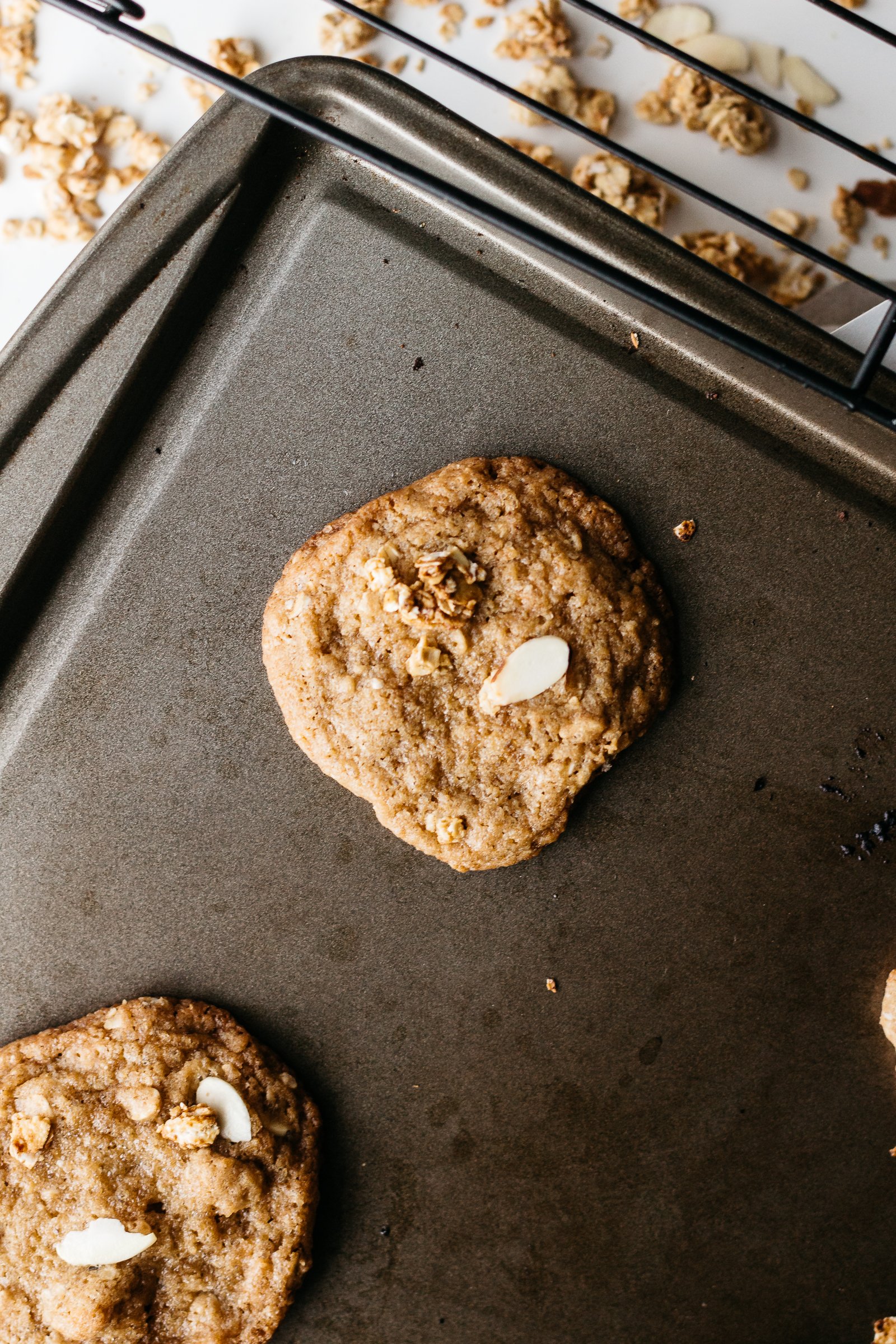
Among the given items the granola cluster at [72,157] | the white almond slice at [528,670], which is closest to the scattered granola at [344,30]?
the granola cluster at [72,157]

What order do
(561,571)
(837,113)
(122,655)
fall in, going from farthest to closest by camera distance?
1. (837,113)
2. (122,655)
3. (561,571)

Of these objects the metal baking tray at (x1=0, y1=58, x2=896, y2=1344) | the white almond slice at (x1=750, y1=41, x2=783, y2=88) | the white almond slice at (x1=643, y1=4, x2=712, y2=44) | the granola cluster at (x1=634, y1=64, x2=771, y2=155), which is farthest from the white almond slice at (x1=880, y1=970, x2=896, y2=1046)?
the white almond slice at (x1=643, y1=4, x2=712, y2=44)

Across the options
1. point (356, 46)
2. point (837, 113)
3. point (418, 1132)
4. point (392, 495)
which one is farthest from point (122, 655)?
point (837, 113)

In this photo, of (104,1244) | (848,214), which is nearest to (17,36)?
(848,214)

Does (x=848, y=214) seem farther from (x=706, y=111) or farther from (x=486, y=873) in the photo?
(x=486, y=873)

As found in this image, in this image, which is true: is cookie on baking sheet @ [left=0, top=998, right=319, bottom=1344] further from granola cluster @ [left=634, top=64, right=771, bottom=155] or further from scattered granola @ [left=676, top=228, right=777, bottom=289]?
granola cluster @ [left=634, top=64, right=771, bottom=155]

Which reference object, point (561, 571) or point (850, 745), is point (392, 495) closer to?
point (561, 571)

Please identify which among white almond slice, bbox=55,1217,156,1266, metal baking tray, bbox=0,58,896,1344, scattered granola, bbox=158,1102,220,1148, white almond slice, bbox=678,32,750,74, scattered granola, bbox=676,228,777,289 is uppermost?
white almond slice, bbox=678,32,750,74
